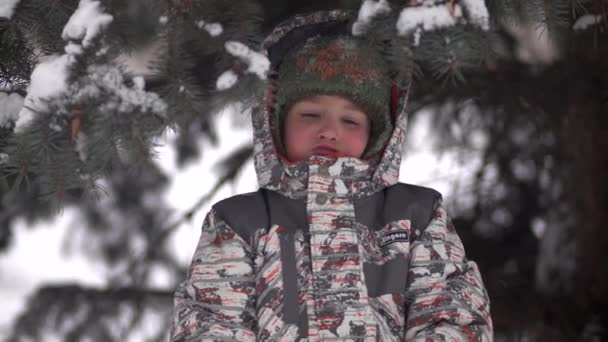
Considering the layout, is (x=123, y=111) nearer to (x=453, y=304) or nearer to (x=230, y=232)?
(x=230, y=232)

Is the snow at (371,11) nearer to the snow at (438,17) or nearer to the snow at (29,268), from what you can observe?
the snow at (438,17)

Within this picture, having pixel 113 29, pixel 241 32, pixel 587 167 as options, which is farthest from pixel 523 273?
pixel 113 29

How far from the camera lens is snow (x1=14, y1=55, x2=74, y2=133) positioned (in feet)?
5.41

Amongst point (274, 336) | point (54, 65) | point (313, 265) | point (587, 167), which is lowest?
point (274, 336)

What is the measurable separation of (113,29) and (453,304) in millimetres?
1065

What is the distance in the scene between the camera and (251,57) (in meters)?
1.75

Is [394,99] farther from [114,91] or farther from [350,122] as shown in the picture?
[114,91]

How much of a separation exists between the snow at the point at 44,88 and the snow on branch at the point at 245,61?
0.30 meters

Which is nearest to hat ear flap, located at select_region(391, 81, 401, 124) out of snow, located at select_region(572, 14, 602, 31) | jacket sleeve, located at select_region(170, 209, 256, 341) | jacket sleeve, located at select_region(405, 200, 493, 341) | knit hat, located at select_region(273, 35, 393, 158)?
knit hat, located at select_region(273, 35, 393, 158)

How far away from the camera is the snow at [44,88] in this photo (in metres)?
1.65

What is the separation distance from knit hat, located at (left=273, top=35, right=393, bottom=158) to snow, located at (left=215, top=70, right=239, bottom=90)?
0.66 m

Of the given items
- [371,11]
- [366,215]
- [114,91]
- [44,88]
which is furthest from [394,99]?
[44,88]

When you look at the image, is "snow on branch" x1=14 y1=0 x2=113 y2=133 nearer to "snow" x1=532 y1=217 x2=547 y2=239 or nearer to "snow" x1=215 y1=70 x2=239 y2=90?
"snow" x1=215 y1=70 x2=239 y2=90

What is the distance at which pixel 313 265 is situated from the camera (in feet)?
7.09
